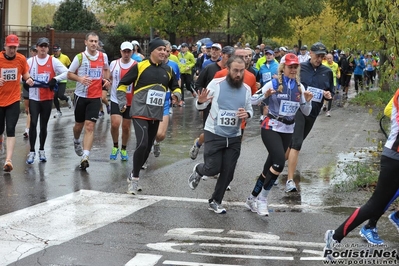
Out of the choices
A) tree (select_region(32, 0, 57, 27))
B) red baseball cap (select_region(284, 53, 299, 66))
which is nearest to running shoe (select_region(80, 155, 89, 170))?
red baseball cap (select_region(284, 53, 299, 66))

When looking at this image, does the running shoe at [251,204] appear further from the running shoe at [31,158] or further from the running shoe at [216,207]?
the running shoe at [31,158]

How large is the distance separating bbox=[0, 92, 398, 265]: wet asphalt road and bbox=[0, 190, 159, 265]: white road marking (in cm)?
1

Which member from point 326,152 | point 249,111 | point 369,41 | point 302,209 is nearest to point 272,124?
point 249,111

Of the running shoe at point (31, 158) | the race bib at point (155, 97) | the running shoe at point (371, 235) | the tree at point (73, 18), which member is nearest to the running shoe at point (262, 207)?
the running shoe at point (371, 235)

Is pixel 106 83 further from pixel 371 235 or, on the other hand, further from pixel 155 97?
pixel 371 235

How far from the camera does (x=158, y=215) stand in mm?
8789

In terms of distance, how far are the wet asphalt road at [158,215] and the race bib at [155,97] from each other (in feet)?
3.81

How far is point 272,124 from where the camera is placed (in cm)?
940

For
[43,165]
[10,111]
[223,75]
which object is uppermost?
[223,75]

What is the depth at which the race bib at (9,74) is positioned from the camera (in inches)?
447

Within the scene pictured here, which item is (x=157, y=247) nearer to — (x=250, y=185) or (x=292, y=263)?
(x=292, y=263)

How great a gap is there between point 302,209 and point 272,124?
1081 millimetres

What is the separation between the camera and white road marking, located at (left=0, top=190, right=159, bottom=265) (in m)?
7.34

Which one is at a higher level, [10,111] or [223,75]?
[223,75]
